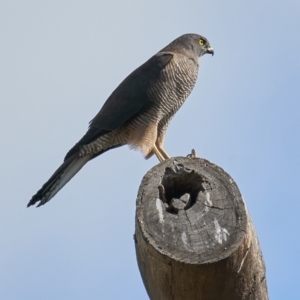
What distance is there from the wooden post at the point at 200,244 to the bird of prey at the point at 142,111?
11.5 ft

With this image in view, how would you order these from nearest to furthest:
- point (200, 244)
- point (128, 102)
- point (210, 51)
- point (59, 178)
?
point (200, 244) → point (59, 178) → point (128, 102) → point (210, 51)

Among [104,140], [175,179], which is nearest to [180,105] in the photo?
[104,140]

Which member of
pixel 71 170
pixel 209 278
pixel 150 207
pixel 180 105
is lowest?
pixel 209 278

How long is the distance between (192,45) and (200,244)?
5515 mm

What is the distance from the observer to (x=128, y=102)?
696cm

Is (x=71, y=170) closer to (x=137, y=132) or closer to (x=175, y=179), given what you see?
(x=137, y=132)

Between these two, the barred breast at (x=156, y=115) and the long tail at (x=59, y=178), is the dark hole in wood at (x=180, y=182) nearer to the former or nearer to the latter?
the long tail at (x=59, y=178)

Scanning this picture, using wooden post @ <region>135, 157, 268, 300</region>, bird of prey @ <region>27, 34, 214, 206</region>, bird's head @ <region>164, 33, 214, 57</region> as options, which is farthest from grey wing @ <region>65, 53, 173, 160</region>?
wooden post @ <region>135, 157, 268, 300</region>

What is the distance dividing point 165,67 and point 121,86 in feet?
1.88

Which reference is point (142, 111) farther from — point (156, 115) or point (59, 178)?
point (59, 178)

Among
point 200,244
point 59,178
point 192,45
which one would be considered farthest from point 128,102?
point 200,244

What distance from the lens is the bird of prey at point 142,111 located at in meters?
6.67

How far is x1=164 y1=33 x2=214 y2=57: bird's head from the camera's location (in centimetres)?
785

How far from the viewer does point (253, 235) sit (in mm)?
2812
